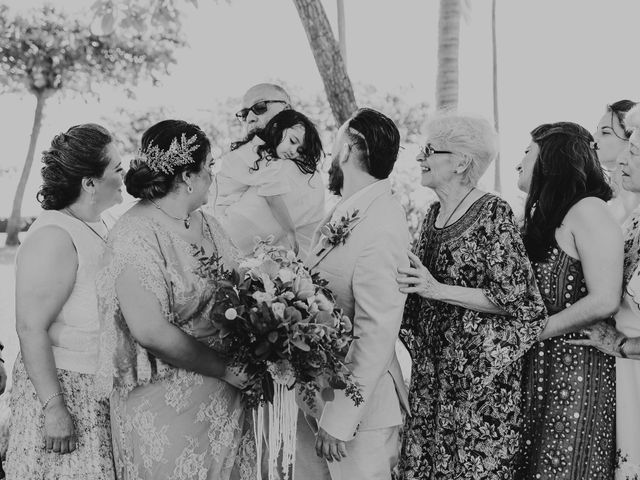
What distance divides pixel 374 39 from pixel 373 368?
14100mm

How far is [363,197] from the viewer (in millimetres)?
3332

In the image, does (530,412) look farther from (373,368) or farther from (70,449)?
(70,449)

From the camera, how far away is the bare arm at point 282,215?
180 inches

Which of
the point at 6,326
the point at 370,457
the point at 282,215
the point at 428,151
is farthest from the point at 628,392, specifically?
the point at 6,326

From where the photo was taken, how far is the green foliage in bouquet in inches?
109

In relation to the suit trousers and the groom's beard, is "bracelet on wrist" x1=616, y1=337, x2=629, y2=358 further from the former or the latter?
the groom's beard

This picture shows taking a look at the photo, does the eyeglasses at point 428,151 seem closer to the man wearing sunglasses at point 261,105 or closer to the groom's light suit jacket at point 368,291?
the groom's light suit jacket at point 368,291

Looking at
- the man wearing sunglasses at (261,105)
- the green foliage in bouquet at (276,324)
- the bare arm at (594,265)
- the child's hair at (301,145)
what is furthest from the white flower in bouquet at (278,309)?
the man wearing sunglasses at (261,105)

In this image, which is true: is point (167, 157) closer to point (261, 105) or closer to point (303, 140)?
point (303, 140)

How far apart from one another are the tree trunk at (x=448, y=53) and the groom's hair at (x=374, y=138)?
3191mm

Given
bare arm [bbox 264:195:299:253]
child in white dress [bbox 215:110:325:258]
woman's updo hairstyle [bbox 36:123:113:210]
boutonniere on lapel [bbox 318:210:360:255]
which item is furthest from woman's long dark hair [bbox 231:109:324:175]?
woman's updo hairstyle [bbox 36:123:113:210]

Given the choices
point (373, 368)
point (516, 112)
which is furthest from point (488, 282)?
point (516, 112)

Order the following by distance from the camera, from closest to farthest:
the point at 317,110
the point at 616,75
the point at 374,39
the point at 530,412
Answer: the point at 530,412
the point at 317,110
the point at 374,39
the point at 616,75

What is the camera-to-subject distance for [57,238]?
3.11m
